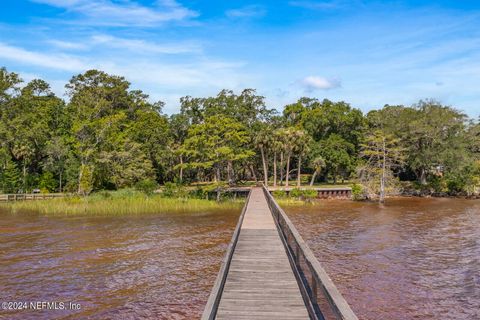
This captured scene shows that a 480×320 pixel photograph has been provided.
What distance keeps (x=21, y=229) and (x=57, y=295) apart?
12.1 metres

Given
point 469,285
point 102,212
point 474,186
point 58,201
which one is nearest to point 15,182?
point 58,201

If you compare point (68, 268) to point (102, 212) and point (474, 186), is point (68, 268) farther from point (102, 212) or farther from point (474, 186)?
point (474, 186)

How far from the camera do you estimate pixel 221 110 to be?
51.8m

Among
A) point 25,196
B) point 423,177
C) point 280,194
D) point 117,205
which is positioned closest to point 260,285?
point 117,205

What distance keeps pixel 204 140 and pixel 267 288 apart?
2911cm

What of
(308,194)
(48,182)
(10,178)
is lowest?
(308,194)

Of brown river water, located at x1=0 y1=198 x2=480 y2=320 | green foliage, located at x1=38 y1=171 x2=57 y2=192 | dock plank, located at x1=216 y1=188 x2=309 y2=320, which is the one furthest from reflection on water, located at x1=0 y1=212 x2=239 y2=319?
green foliage, located at x1=38 y1=171 x2=57 y2=192

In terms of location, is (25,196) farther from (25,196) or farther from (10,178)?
(10,178)

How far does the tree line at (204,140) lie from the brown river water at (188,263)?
40.8 ft

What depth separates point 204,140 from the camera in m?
36.2

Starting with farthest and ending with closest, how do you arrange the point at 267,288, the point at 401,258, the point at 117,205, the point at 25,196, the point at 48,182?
the point at 48,182 < the point at 25,196 < the point at 117,205 < the point at 401,258 < the point at 267,288

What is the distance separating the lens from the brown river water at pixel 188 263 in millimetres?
10859

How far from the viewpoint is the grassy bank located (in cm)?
2856

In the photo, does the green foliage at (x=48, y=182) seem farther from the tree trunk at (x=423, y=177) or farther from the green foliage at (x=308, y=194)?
the tree trunk at (x=423, y=177)
